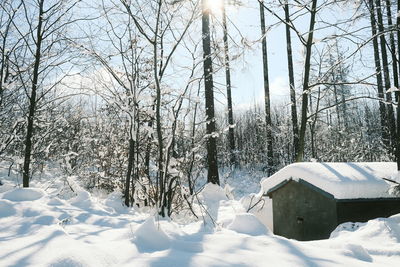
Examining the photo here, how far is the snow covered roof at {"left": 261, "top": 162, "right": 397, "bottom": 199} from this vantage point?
573cm

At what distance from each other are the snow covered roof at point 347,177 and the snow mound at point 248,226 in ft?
8.16

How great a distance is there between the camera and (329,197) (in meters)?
5.82

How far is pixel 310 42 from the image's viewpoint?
7418 mm

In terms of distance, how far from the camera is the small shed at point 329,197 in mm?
5781

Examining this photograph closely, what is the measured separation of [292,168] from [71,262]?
5.68 metres

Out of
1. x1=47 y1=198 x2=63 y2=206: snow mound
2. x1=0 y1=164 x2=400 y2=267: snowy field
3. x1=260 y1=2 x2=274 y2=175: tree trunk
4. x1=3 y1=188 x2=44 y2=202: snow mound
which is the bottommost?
x1=0 y1=164 x2=400 y2=267: snowy field

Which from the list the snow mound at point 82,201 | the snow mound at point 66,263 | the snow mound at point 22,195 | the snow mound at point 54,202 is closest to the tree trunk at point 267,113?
the snow mound at point 82,201

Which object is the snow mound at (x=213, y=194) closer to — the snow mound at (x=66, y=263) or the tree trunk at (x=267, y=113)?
the tree trunk at (x=267, y=113)

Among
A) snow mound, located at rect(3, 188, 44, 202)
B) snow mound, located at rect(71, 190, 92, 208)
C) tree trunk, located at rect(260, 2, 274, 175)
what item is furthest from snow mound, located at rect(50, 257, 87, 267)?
tree trunk, located at rect(260, 2, 274, 175)

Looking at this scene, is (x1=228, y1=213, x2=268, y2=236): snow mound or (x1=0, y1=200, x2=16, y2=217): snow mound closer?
(x1=228, y1=213, x2=268, y2=236): snow mound

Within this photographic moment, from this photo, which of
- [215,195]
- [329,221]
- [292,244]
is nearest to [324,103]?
[215,195]

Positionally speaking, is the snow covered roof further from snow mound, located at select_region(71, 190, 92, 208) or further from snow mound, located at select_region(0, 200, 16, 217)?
snow mound, located at select_region(0, 200, 16, 217)

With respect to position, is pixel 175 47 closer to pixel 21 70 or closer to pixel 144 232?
pixel 144 232

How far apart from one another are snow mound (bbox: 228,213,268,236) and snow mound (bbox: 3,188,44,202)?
3388 mm
